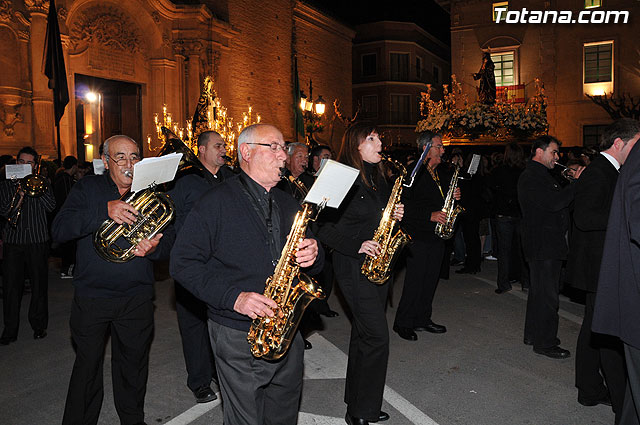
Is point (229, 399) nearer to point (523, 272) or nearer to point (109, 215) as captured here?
point (109, 215)

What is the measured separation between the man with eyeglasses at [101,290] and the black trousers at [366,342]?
1459 millimetres

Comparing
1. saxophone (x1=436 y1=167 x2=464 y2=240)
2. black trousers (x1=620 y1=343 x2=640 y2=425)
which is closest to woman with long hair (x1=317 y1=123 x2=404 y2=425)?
black trousers (x1=620 y1=343 x2=640 y2=425)

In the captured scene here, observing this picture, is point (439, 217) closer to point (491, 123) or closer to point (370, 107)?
point (491, 123)

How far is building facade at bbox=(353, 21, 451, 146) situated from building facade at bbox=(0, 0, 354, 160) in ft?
51.5

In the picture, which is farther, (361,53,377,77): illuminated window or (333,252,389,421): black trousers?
(361,53,377,77): illuminated window

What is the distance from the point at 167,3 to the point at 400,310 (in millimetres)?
16848

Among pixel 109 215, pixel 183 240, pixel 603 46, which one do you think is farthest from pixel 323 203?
pixel 603 46

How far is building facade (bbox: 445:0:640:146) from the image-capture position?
90.3 feet

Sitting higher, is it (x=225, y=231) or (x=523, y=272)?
(x=225, y=231)

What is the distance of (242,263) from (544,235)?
3.86 metres

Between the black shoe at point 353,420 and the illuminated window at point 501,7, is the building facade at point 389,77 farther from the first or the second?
the black shoe at point 353,420

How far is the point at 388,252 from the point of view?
4.57m

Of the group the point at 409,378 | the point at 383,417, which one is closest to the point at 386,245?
the point at 383,417

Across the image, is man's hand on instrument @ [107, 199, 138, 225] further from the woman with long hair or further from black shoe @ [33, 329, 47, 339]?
black shoe @ [33, 329, 47, 339]
